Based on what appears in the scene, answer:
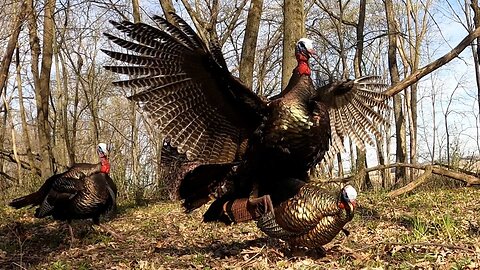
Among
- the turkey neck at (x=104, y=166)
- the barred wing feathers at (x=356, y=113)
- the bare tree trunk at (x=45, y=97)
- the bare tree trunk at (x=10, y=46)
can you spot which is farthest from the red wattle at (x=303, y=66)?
the bare tree trunk at (x=45, y=97)

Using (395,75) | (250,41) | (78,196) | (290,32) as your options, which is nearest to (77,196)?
(78,196)

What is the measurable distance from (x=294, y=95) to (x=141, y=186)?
8.11 m

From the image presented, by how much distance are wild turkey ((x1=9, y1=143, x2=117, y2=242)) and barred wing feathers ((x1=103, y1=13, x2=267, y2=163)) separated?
9.09ft

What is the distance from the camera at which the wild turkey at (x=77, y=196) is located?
7410 millimetres

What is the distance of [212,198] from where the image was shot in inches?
223

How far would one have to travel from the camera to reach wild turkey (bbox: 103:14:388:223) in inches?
187

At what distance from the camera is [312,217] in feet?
15.6

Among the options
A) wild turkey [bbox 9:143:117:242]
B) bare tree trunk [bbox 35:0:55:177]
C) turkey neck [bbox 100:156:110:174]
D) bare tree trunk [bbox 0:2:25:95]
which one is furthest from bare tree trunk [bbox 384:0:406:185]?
wild turkey [bbox 9:143:117:242]

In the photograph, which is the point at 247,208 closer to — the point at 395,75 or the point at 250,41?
the point at 250,41

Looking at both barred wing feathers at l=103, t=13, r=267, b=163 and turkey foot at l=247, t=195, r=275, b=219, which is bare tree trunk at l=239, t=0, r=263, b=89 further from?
turkey foot at l=247, t=195, r=275, b=219

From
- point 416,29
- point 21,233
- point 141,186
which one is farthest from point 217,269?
point 416,29

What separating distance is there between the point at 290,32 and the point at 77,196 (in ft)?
14.8

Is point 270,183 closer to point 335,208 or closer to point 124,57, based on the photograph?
point 335,208

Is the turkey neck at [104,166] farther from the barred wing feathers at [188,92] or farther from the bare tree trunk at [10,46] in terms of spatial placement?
the barred wing feathers at [188,92]
